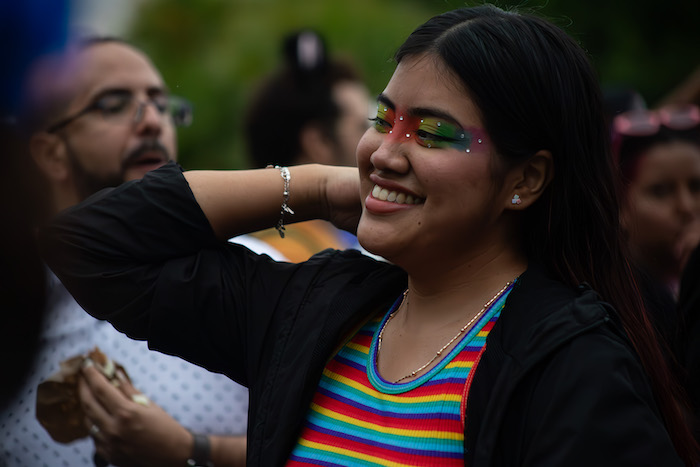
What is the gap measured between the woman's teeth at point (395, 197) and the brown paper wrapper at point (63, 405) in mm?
1146

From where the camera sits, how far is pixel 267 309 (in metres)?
2.19

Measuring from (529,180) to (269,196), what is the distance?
676 millimetres

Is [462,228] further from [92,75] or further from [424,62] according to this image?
[92,75]

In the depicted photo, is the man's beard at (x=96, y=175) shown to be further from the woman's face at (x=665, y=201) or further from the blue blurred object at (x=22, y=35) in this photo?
the blue blurred object at (x=22, y=35)

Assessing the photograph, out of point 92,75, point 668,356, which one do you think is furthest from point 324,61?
point 668,356

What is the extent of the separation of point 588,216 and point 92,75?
208 centimetres

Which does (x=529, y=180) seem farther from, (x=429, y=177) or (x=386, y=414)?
(x=386, y=414)

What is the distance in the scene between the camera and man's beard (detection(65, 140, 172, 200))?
329 centimetres

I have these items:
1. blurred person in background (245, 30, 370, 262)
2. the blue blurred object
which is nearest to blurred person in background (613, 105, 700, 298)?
blurred person in background (245, 30, 370, 262)

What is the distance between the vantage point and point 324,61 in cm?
494

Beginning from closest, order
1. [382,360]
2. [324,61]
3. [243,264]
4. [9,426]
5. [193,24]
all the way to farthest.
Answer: [382,360] → [243,264] → [9,426] → [324,61] → [193,24]

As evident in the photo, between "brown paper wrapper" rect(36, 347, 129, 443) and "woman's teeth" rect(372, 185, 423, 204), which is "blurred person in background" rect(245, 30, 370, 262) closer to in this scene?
"brown paper wrapper" rect(36, 347, 129, 443)

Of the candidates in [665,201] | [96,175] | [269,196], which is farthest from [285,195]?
[665,201]

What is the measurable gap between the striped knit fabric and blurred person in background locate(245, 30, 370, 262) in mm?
2697
